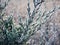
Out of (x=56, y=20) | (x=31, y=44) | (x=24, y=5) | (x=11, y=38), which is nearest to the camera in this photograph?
(x=11, y=38)

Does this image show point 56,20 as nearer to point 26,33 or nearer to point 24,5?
point 24,5

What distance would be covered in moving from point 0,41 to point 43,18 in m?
0.36

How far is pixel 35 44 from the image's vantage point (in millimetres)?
1902

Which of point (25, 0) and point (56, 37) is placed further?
point (25, 0)

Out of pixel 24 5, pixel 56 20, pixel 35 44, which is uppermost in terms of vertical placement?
pixel 24 5

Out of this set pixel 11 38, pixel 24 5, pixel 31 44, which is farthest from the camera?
pixel 24 5

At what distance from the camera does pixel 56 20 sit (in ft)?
6.82

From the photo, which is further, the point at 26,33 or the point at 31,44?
the point at 31,44

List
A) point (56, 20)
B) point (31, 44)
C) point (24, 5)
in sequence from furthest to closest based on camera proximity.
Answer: point (24, 5) → point (56, 20) → point (31, 44)

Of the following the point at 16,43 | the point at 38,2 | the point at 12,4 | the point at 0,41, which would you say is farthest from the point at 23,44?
the point at 12,4

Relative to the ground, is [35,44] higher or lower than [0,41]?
lower

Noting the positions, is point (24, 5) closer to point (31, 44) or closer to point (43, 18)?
point (31, 44)

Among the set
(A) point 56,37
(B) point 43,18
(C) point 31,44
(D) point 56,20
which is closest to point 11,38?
(B) point 43,18

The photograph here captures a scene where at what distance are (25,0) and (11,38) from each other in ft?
3.18
